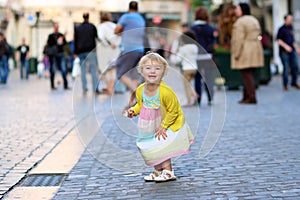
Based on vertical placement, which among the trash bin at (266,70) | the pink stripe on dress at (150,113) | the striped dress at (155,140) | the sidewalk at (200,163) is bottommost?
the trash bin at (266,70)

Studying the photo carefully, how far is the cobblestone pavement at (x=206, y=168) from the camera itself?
5.64 m

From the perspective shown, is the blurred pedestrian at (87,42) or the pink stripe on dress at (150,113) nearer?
the pink stripe on dress at (150,113)

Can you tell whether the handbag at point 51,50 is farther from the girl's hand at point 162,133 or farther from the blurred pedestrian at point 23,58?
the girl's hand at point 162,133

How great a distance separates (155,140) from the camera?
237 inches

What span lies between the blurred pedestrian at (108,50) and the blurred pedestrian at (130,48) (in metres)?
0.16

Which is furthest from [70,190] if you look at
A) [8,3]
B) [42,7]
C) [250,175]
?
[42,7]

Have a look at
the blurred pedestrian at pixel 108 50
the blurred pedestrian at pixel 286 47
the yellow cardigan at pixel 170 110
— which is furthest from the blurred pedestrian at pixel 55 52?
the yellow cardigan at pixel 170 110

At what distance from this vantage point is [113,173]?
668cm

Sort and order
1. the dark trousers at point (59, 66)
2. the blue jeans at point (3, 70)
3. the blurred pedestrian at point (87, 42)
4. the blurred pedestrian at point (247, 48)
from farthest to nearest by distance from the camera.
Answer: the blue jeans at point (3, 70) → the dark trousers at point (59, 66) → the blurred pedestrian at point (87, 42) → the blurred pedestrian at point (247, 48)

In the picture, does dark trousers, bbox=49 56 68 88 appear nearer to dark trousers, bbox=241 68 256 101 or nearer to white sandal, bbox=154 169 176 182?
dark trousers, bbox=241 68 256 101

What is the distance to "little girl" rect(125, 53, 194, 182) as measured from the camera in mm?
5957

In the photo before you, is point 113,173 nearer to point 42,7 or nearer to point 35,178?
point 35,178

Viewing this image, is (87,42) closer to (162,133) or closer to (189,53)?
(189,53)

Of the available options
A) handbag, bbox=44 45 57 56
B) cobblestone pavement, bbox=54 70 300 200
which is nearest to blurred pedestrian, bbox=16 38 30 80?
handbag, bbox=44 45 57 56
